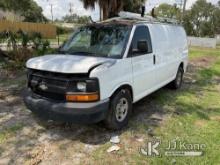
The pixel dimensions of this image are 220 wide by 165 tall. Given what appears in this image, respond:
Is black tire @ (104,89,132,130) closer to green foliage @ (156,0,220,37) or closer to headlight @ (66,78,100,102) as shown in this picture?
headlight @ (66,78,100,102)

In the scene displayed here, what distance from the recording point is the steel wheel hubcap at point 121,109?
459 centimetres

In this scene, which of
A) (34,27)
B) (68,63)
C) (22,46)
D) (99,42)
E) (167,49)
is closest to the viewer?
(68,63)

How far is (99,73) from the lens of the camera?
3969 mm

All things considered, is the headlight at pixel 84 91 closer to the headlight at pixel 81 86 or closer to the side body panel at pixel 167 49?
the headlight at pixel 81 86

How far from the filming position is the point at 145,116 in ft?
18.1

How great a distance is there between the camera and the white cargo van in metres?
3.98

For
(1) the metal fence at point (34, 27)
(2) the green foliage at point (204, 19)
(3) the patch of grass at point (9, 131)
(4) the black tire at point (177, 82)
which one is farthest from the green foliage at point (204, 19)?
(3) the patch of grass at point (9, 131)

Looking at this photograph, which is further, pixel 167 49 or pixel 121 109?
pixel 167 49

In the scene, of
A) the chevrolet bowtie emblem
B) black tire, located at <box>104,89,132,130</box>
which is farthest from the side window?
the chevrolet bowtie emblem

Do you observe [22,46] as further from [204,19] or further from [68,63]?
[204,19]

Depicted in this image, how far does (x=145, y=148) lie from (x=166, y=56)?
9.53 ft

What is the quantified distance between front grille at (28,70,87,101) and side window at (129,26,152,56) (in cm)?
135

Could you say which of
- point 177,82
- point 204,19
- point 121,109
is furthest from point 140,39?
point 204,19

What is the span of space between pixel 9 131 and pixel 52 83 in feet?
4.30
